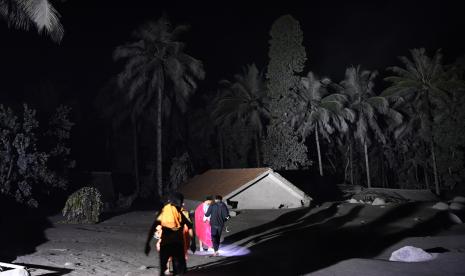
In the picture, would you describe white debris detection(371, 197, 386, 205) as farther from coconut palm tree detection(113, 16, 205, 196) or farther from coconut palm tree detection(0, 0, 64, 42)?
coconut palm tree detection(0, 0, 64, 42)

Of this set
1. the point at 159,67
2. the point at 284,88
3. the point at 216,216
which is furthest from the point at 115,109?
the point at 216,216

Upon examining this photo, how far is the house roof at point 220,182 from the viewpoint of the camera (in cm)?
2730

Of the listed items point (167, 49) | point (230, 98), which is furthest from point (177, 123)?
point (167, 49)

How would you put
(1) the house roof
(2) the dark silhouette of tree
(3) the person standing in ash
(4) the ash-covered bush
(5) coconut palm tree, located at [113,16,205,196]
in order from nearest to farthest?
1. (3) the person standing in ash
2. (4) the ash-covered bush
3. (1) the house roof
4. (5) coconut palm tree, located at [113,16,205,196]
5. (2) the dark silhouette of tree

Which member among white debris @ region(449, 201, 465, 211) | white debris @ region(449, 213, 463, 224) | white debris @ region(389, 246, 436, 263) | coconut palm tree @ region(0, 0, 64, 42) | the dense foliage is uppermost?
coconut palm tree @ region(0, 0, 64, 42)

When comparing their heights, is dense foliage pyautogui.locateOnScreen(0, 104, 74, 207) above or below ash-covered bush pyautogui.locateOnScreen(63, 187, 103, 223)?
above

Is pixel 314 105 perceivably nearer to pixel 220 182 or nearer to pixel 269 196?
pixel 220 182

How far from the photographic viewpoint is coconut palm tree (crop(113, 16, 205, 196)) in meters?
37.0

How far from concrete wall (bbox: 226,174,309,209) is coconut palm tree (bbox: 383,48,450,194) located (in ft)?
68.2

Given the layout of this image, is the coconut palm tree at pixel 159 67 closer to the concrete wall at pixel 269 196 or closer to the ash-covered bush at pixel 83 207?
the concrete wall at pixel 269 196

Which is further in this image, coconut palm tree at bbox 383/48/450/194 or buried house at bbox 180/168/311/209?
coconut palm tree at bbox 383/48/450/194

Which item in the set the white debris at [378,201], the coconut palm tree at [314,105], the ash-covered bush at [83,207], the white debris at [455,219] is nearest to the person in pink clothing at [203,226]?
the ash-covered bush at [83,207]

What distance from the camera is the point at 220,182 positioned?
2977 centimetres

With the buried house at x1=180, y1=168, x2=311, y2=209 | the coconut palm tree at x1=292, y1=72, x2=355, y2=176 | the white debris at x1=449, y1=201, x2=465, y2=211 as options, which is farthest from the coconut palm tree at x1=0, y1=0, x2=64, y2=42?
the coconut palm tree at x1=292, y1=72, x2=355, y2=176
